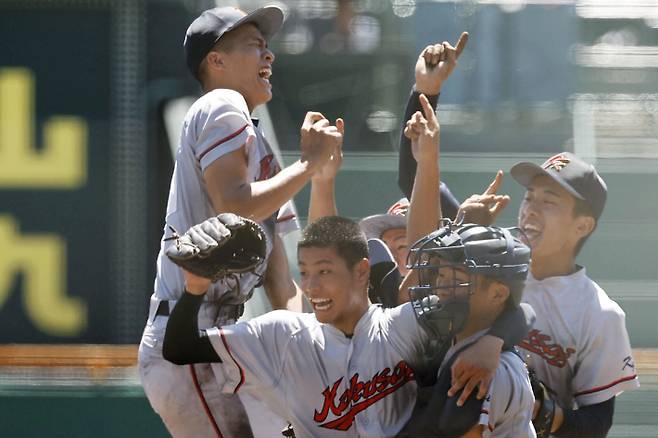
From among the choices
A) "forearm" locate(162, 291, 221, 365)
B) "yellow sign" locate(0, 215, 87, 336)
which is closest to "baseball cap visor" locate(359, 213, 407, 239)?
"forearm" locate(162, 291, 221, 365)

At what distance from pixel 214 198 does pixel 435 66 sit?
74cm

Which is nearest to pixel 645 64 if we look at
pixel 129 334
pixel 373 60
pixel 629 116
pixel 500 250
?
pixel 629 116

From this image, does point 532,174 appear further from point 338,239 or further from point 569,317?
point 338,239

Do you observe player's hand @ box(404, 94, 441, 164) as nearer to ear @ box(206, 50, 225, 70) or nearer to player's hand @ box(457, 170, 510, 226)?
player's hand @ box(457, 170, 510, 226)

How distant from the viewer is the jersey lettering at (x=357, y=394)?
301 cm

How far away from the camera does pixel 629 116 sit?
17.7ft

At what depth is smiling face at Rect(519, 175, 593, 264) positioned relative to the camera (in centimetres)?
355

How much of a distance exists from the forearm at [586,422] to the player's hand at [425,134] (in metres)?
0.68

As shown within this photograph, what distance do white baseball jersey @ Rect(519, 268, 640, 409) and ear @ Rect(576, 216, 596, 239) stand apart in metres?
0.19

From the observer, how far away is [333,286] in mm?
3080

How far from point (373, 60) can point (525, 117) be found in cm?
62

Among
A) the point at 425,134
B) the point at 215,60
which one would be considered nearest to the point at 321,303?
the point at 425,134

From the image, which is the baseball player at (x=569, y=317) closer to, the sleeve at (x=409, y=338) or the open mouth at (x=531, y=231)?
the open mouth at (x=531, y=231)

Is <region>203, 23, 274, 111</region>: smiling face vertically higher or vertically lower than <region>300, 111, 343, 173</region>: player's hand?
higher
